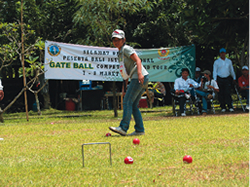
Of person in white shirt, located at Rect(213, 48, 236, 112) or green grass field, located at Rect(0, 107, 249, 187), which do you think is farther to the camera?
person in white shirt, located at Rect(213, 48, 236, 112)

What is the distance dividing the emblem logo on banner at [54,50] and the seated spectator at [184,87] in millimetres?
3963

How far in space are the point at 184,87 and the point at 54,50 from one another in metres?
4.38

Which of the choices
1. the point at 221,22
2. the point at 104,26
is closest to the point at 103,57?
the point at 104,26

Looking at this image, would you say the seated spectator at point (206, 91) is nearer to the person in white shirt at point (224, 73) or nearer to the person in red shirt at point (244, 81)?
the person in white shirt at point (224, 73)

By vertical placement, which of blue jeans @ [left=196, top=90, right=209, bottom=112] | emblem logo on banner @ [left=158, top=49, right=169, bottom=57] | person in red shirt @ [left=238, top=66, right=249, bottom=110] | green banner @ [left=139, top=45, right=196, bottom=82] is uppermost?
emblem logo on banner @ [left=158, top=49, right=169, bottom=57]

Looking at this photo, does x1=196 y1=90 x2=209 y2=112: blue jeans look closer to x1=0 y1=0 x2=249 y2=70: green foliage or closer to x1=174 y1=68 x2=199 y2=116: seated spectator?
x1=174 y1=68 x2=199 y2=116: seated spectator

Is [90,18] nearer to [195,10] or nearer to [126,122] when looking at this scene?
[195,10]

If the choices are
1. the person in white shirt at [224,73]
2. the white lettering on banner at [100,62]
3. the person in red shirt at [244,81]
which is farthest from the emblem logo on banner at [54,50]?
the person in red shirt at [244,81]

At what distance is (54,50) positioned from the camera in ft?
42.3

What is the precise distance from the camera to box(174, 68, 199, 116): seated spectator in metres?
12.3

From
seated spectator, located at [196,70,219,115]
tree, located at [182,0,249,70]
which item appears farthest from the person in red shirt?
tree, located at [182,0,249,70]

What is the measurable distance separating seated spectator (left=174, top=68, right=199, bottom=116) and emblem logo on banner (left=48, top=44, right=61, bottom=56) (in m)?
3.96

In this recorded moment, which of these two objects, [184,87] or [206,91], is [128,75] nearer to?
[184,87]

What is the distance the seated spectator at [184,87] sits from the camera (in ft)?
40.5
